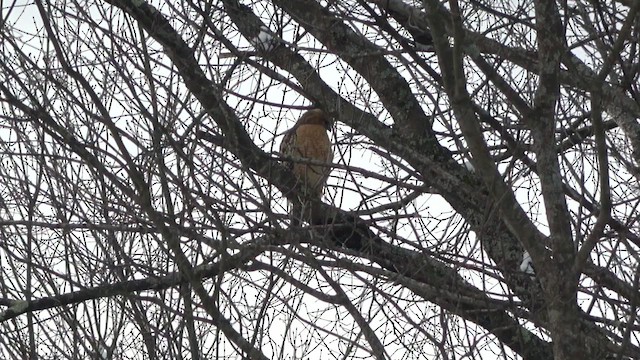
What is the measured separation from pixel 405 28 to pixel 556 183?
5.75 ft

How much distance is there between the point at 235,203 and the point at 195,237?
244 mm

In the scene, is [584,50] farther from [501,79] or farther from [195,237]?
[195,237]

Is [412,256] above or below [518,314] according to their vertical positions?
above

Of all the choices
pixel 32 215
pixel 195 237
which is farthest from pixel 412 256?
pixel 32 215

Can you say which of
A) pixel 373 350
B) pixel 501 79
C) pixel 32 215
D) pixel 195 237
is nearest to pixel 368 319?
pixel 373 350

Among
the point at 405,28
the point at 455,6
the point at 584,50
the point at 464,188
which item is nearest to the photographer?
the point at 455,6

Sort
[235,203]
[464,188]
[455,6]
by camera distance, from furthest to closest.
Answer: [464,188] → [235,203] → [455,6]

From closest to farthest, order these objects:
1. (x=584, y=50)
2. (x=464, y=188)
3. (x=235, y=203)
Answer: (x=235, y=203)
(x=464, y=188)
(x=584, y=50)

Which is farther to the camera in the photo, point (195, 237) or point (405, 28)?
point (405, 28)

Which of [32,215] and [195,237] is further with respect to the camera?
[32,215]

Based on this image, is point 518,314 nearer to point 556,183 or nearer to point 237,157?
point 556,183

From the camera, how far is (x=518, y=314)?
4.27 metres

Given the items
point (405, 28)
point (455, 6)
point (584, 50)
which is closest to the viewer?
point (455, 6)

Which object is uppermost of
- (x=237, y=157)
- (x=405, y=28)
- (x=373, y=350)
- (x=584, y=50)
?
(x=405, y=28)
